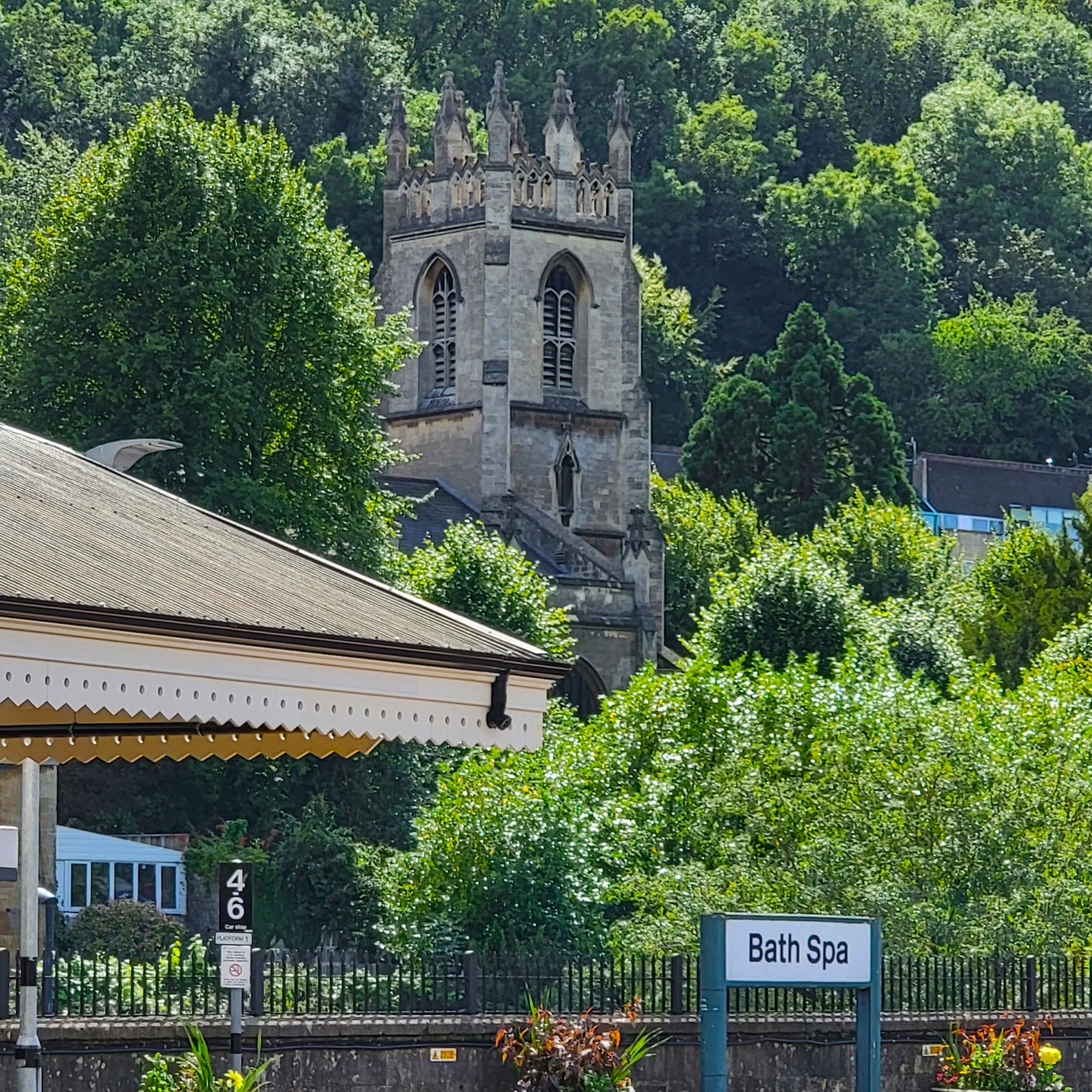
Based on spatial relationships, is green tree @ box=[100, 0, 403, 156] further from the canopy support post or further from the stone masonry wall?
A: the canopy support post

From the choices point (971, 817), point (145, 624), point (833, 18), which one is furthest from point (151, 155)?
point (833, 18)

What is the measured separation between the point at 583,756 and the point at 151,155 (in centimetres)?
1736

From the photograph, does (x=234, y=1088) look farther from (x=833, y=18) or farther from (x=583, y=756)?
(x=833, y=18)

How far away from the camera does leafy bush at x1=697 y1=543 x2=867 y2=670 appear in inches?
2421

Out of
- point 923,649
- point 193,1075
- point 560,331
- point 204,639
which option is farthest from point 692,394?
point 204,639

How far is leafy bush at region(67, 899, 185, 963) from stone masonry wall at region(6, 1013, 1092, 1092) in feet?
74.7

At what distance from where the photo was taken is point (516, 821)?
1662 inches

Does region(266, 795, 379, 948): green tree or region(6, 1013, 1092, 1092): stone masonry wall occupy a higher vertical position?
region(266, 795, 379, 948): green tree

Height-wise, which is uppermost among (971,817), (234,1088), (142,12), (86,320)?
(142,12)

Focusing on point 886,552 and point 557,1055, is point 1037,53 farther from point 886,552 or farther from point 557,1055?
point 557,1055

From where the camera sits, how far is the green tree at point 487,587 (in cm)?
6694

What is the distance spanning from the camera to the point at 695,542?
9481cm

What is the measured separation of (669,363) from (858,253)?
1392cm

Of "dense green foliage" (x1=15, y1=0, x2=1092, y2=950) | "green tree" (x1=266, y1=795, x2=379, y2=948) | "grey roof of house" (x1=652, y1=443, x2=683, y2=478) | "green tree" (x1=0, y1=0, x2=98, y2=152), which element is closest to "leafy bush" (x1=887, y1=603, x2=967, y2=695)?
"dense green foliage" (x1=15, y1=0, x2=1092, y2=950)
